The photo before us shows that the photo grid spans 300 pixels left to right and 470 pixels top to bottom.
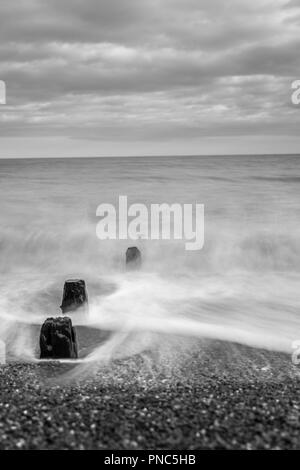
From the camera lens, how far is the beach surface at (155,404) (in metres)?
4.88

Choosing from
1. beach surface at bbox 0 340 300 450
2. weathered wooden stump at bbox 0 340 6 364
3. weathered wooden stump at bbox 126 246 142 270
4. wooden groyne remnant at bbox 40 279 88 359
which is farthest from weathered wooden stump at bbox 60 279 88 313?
weathered wooden stump at bbox 126 246 142 270

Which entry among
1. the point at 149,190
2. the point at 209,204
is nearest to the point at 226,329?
the point at 209,204

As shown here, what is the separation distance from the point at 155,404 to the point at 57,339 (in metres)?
2.27

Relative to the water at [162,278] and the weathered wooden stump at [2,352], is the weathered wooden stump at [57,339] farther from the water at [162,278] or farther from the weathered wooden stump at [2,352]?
the weathered wooden stump at [2,352]

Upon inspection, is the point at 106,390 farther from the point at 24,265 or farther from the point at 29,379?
the point at 24,265

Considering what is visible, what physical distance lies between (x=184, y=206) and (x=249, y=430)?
29614mm

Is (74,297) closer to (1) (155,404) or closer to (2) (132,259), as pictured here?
(1) (155,404)

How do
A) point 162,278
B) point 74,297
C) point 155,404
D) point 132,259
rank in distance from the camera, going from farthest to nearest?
1. point 132,259
2. point 162,278
3. point 74,297
4. point 155,404

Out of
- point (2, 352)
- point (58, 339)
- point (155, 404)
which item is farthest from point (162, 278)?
point (155, 404)

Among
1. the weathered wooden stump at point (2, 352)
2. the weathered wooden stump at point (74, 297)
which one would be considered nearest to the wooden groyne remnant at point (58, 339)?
the weathered wooden stump at point (2, 352)

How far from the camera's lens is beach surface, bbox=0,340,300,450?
4875 millimetres

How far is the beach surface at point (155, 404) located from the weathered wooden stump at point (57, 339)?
0.20 metres

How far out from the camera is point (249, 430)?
503cm

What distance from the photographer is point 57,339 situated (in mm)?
7277
